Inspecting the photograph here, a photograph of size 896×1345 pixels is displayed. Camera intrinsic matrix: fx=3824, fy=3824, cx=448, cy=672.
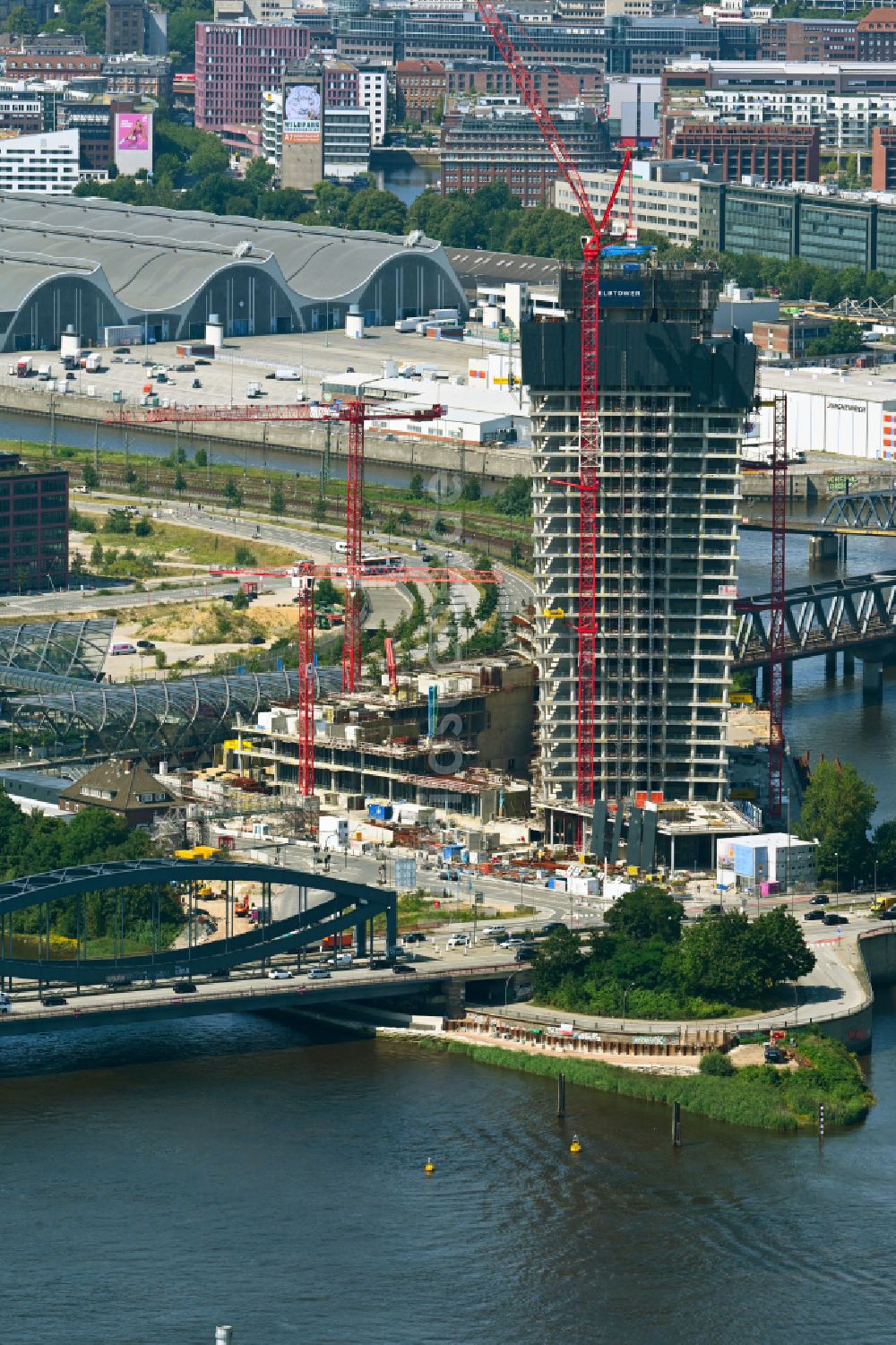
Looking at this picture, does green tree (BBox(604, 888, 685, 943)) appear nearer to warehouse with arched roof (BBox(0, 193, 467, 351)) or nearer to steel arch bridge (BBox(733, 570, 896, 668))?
steel arch bridge (BBox(733, 570, 896, 668))

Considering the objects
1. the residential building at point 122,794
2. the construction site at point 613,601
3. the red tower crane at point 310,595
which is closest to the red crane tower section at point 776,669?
the construction site at point 613,601

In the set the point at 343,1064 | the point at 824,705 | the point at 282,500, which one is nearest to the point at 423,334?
the point at 282,500

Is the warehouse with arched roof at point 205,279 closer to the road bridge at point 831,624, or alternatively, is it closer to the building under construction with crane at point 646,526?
the road bridge at point 831,624

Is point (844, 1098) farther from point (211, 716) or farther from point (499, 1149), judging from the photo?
point (211, 716)

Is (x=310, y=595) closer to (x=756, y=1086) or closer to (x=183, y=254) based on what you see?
(x=756, y=1086)

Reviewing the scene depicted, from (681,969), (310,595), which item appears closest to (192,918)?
(681,969)

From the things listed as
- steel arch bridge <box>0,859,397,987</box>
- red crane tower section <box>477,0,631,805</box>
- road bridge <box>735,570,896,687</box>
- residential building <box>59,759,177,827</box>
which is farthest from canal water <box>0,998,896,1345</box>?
road bridge <box>735,570,896,687</box>
